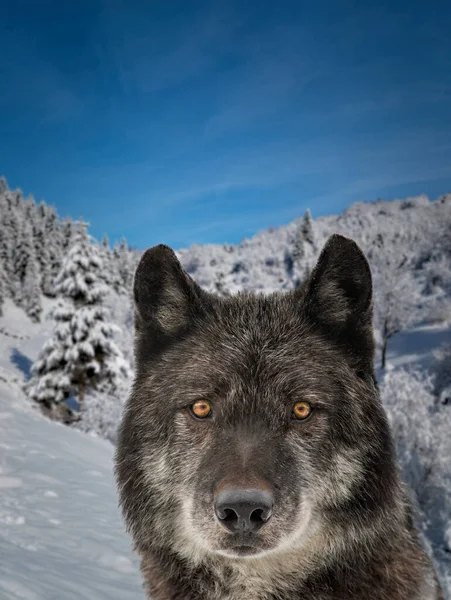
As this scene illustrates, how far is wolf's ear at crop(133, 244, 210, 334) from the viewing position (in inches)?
120

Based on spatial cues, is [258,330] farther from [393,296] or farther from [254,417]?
[393,296]

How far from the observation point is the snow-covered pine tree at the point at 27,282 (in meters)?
64.5

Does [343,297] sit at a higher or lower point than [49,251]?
lower

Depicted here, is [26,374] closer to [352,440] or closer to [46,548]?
[46,548]

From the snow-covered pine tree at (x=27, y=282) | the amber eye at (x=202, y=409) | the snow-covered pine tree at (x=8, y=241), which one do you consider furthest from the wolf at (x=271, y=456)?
the snow-covered pine tree at (x=27, y=282)

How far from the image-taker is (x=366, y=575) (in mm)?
2535

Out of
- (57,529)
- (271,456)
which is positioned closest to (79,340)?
(57,529)

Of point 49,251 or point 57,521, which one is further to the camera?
point 49,251

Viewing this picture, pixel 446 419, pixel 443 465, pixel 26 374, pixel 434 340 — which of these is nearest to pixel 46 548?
pixel 443 465

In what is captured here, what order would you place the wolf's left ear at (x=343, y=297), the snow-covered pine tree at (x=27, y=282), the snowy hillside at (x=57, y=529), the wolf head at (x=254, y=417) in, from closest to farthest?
the wolf head at (x=254, y=417)
the wolf's left ear at (x=343, y=297)
the snowy hillside at (x=57, y=529)
the snow-covered pine tree at (x=27, y=282)

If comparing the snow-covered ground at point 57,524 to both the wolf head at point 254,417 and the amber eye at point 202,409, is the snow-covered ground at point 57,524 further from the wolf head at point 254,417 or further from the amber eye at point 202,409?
the amber eye at point 202,409

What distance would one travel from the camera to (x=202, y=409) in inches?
109

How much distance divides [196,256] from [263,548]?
97.3m

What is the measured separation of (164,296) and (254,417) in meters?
1.02
